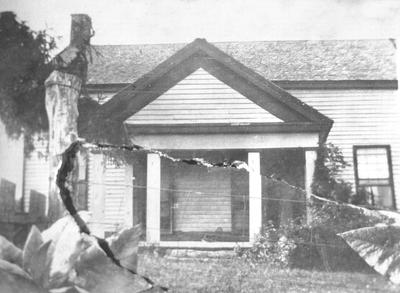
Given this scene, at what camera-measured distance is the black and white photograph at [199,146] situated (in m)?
4.02

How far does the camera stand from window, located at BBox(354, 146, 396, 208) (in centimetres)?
400

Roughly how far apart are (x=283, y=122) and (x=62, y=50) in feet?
6.71

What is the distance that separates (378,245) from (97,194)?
235 centimetres

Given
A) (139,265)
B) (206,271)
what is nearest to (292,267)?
(206,271)

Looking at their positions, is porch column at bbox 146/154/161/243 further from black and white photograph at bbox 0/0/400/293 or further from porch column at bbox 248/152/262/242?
porch column at bbox 248/152/262/242

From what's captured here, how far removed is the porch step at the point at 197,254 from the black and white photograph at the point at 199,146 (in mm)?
12

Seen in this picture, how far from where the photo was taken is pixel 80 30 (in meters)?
4.36

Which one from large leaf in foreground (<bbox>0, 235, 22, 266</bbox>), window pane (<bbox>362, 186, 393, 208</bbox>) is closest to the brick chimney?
large leaf in foreground (<bbox>0, 235, 22, 266</bbox>)

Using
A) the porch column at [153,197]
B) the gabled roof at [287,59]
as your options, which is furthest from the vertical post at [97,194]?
the gabled roof at [287,59]

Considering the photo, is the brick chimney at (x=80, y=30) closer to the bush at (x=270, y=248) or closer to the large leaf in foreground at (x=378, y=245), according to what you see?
the bush at (x=270, y=248)

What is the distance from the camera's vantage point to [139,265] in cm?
401

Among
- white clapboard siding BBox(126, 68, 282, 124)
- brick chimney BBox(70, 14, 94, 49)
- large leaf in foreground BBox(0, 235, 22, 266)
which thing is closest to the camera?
large leaf in foreground BBox(0, 235, 22, 266)

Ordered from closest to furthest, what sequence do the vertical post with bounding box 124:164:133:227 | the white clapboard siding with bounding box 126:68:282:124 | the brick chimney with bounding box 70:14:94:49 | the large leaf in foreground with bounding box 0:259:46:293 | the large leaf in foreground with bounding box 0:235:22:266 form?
the large leaf in foreground with bounding box 0:259:46:293 < the large leaf in foreground with bounding box 0:235:22:266 < the vertical post with bounding box 124:164:133:227 < the white clapboard siding with bounding box 126:68:282:124 < the brick chimney with bounding box 70:14:94:49

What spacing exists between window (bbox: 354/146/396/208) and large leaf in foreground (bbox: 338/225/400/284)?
0.24 meters
